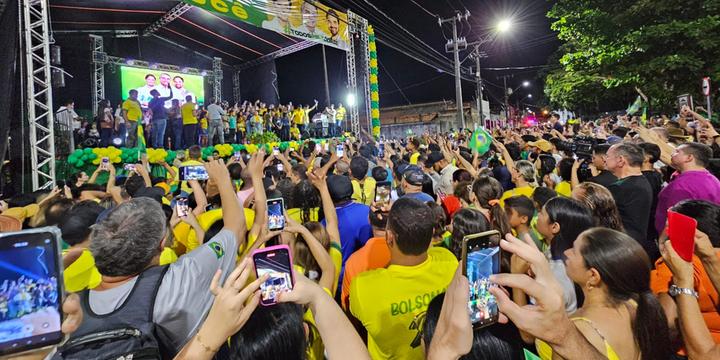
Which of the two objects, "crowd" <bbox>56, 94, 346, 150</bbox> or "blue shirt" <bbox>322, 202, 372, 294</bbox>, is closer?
Result: "blue shirt" <bbox>322, 202, 372, 294</bbox>

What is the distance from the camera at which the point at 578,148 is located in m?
4.73

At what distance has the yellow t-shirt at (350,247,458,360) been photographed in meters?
1.85

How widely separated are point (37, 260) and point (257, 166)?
152 cm

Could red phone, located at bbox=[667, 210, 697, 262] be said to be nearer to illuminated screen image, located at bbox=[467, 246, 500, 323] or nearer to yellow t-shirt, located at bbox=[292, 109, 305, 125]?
illuminated screen image, located at bbox=[467, 246, 500, 323]

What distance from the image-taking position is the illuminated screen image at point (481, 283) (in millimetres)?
1187

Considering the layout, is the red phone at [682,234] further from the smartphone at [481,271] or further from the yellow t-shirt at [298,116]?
the yellow t-shirt at [298,116]

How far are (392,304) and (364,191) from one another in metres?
3.05

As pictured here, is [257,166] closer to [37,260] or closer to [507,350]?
[37,260]

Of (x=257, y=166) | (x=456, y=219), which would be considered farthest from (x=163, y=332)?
(x=456, y=219)

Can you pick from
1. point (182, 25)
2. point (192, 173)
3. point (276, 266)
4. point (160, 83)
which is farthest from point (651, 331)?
point (160, 83)

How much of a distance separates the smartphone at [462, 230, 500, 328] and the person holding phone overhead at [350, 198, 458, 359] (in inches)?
Answer: 27.0

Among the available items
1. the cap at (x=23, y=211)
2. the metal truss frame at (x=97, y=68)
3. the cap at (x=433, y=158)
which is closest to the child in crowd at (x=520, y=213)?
the cap at (x=433, y=158)

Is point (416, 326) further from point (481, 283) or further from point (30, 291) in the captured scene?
point (30, 291)

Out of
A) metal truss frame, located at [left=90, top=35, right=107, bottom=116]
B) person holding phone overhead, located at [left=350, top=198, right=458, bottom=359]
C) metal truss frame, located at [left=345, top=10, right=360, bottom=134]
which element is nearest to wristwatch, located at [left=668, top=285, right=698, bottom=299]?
person holding phone overhead, located at [left=350, top=198, right=458, bottom=359]
